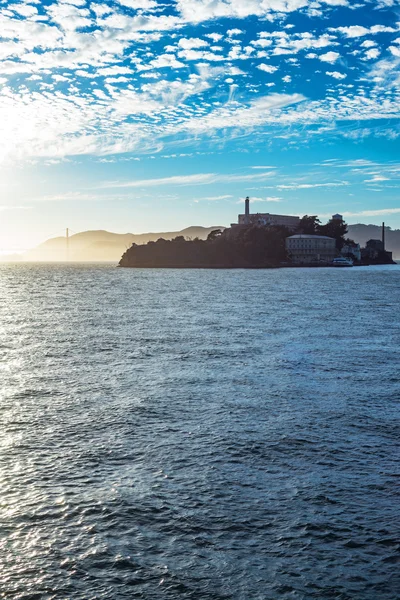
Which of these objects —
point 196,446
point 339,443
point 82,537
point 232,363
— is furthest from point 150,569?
point 232,363

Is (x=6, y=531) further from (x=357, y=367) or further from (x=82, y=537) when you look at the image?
(x=357, y=367)

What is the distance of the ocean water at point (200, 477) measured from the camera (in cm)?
1127

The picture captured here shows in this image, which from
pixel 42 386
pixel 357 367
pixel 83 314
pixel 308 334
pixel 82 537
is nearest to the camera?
pixel 82 537

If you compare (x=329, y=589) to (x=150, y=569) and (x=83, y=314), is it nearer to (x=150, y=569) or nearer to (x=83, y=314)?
(x=150, y=569)

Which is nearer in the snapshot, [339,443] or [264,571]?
[264,571]

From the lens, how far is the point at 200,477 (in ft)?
52.5

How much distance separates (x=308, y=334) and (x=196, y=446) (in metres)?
30.1

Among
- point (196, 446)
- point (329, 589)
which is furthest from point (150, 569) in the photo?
point (196, 446)

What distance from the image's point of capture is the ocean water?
1127cm

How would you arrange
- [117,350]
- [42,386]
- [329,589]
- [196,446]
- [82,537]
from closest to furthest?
[329,589] < [82,537] < [196,446] < [42,386] < [117,350]

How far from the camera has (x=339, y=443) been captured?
1889 centimetres

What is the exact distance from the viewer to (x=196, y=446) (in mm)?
18500

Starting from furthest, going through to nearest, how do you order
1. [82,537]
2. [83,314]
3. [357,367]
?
[83,314], [357,367], [82,537]

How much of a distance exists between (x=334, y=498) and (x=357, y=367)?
1797cm
